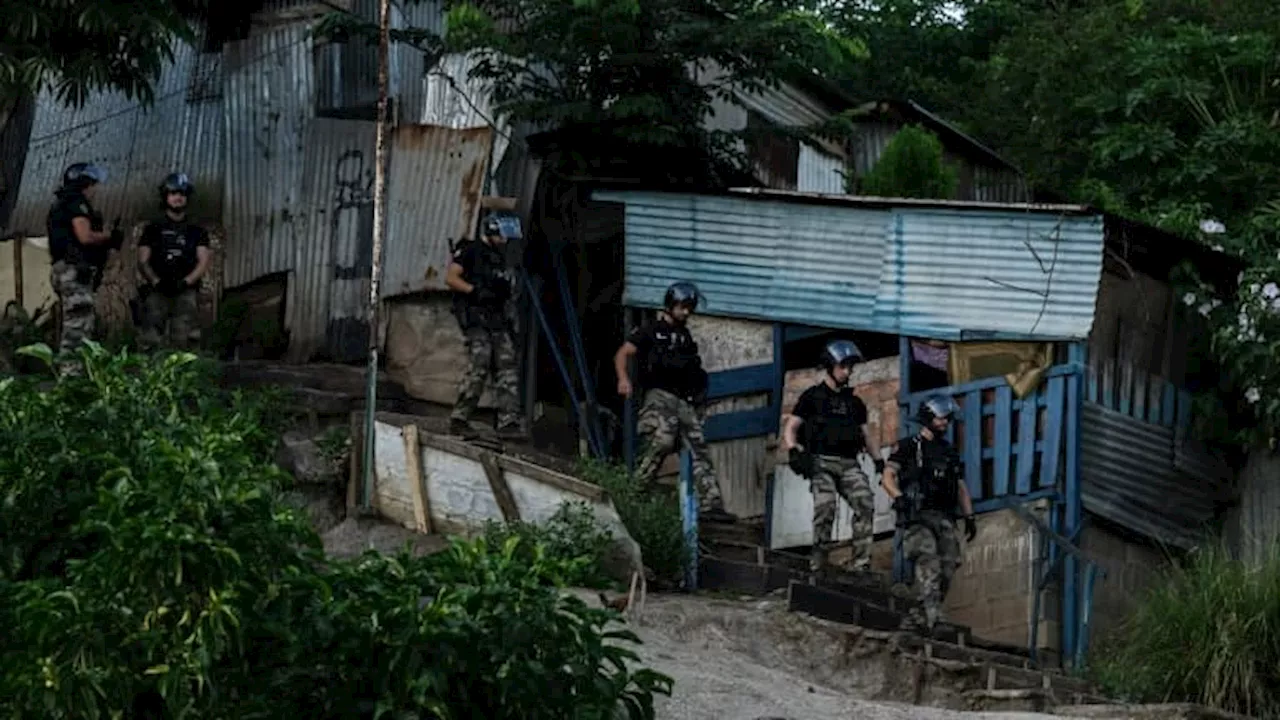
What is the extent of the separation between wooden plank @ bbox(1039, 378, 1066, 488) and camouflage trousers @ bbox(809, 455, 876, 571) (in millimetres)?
1571

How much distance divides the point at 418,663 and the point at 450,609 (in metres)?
0.22

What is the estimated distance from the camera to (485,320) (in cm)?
1708

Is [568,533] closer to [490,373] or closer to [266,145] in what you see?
[490,373]

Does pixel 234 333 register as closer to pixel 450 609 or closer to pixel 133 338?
pixel 133 338

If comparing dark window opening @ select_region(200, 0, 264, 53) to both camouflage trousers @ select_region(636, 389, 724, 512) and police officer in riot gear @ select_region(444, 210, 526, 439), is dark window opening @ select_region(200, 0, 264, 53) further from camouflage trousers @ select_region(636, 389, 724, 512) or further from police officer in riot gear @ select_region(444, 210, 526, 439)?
camouflage trousers @ select_region(636, 389, 724, 512)

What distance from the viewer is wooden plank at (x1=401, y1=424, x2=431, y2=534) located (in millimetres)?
16078

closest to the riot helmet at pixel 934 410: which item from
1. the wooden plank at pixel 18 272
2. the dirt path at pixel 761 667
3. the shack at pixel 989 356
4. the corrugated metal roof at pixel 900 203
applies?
the shack at pixel 989 356

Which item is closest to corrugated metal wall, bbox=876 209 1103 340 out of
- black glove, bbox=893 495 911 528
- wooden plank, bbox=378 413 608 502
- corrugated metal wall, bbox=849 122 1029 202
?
black glove, bbox=893 495 911 528

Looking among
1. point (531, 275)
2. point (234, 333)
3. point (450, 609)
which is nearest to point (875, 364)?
point (531, 275)

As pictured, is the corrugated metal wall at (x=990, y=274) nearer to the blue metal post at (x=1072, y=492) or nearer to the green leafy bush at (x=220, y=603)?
the blue metal post at (x=1072, y=492)

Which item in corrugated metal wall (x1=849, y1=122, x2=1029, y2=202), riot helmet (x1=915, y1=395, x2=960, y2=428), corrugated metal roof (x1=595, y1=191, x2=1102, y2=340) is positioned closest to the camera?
riot helmet (x1=915, y1=395, x2=960, y2=428)

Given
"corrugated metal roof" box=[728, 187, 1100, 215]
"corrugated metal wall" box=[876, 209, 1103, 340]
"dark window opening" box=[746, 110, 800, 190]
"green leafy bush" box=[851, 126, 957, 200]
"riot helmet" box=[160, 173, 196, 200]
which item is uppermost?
"dark window opening" box=[746, 110, 800, 190]

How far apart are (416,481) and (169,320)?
270 cm

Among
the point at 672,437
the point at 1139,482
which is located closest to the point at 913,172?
the point at 1139,482
